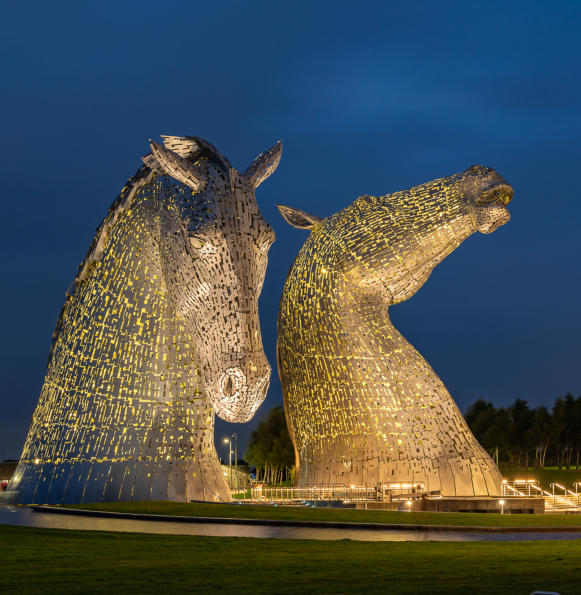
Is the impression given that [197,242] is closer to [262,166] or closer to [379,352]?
[262,166]

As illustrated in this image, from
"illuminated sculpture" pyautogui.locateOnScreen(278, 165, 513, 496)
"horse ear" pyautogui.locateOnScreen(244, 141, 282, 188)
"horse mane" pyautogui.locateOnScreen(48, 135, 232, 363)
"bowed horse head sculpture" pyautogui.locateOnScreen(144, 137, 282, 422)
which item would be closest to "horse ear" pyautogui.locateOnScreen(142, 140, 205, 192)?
"bowed horse head sculpture" pyautogui.locateOnScreen(144, 137, 282, 422)

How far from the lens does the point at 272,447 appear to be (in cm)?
5028

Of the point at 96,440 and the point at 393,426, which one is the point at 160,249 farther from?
the point at 393,426

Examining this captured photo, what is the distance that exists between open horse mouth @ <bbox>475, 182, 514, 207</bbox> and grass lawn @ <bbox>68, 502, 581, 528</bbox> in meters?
7.43

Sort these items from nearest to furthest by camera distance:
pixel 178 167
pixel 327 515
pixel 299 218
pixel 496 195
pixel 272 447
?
pixel 178 167, pixel 327 515, pixel 496 195, pixel 299 218, pixel 272 447

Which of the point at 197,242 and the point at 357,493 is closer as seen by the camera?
the point at 197,242

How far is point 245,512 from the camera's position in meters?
15.0

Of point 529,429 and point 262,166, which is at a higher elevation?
point 529,429

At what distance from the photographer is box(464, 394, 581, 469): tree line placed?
63.8m

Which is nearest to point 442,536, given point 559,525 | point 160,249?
point 559,525

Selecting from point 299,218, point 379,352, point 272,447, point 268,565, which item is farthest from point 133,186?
point 272,447

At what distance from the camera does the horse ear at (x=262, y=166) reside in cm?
1241

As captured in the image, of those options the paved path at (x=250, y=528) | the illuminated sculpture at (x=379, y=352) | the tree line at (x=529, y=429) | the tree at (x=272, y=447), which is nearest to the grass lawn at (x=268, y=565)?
the paved path at (x=250, y=528)

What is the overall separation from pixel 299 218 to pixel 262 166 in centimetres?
1094
